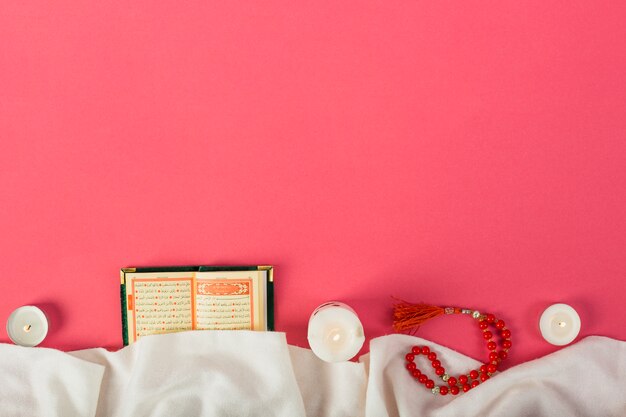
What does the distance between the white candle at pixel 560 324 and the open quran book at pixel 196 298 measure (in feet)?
1.93

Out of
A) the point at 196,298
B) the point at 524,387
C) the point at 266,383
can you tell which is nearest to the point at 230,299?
the point at 196,298

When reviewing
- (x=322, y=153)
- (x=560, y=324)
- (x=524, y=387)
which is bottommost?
(x=524, y=387)

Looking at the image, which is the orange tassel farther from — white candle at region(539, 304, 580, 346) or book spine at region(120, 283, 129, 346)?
book spine at region(120, 283, 129, 346)

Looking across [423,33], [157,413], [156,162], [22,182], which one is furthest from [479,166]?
[22,182]

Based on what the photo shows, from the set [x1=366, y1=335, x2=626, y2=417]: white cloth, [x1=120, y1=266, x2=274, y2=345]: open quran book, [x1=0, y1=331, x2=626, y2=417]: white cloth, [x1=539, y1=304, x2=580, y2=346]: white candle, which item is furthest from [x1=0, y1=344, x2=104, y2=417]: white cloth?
[x1=539, y1=304, x2=580, y2=346]: white candle

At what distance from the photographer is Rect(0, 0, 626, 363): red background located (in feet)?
3.42

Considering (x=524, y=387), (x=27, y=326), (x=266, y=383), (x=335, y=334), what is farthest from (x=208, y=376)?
(x=524, y=387)

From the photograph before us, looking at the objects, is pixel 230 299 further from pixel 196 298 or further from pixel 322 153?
pixel 322 153

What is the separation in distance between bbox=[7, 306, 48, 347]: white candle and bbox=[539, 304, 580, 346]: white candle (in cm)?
107

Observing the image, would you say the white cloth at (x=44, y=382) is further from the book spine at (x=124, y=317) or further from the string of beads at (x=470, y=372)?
the string of beads at (x=470, y=372)

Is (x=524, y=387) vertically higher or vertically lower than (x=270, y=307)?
lower

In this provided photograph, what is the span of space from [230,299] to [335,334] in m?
0.24

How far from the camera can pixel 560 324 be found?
110 centimetres

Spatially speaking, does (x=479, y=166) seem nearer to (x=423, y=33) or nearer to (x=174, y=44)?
(x=423, y=33)
